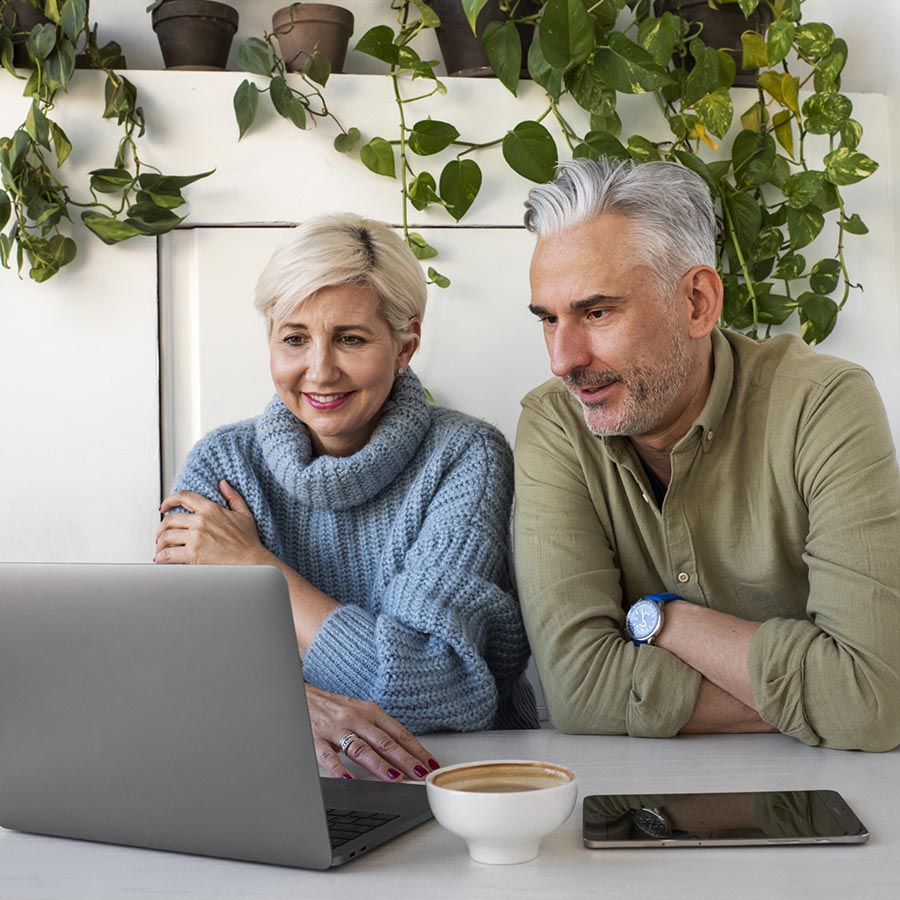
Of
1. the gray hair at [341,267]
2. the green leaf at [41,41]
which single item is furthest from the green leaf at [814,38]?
the green leaf at [41,41]

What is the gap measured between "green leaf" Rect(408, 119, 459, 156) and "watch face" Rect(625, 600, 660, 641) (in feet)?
3.39

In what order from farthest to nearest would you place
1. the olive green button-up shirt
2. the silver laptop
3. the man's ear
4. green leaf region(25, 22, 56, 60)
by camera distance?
green leaf region(25, 22, 56, 60) → the man's ear → the olive green button-up shirt → the silver laptop

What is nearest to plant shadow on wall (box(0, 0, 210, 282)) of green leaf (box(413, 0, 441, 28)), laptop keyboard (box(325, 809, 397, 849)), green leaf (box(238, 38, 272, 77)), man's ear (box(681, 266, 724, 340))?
green leaf (box(238, 38, 272, 77))

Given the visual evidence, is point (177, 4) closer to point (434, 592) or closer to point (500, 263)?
point (500, 263)

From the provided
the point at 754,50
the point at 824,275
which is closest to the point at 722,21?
the point at 754,50

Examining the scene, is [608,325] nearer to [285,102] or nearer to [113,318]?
[285,102]

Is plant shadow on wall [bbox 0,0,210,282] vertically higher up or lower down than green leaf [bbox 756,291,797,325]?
higher up

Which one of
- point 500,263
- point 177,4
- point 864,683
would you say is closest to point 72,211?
point 177,4

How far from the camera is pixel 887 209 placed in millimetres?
2182

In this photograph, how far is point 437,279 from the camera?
2.03m

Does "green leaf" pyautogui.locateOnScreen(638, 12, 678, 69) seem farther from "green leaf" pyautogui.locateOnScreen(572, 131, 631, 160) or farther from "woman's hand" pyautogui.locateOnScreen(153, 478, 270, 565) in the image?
"woman's hand" pyautogui.locateOnScreen(153, 478, 270, 565)

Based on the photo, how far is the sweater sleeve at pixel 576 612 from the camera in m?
1.23

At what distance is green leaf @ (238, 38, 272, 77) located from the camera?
6.54 feet

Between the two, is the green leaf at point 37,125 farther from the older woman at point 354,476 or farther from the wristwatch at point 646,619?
the wristwatch at point 646,619
